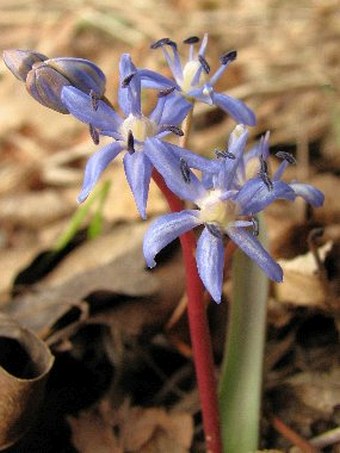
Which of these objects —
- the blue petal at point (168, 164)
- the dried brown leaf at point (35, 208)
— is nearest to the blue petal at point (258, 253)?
the blue petal at point (168, 164)

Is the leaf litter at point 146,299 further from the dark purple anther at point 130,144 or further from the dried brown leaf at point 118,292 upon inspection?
the dark purple anther at point 130,144

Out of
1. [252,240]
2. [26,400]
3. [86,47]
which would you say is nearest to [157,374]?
[26,400]

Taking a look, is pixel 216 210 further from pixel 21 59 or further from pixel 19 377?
pixel 19 377

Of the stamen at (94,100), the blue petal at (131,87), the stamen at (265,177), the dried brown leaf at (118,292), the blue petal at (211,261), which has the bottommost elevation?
the dried brown leaf at (118,292)

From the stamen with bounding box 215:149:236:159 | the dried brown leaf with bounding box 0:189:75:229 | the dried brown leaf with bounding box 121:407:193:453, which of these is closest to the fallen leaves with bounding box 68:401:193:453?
the dried brown leaf with bounding box 121:407:193:453

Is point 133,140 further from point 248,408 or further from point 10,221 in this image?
point 10,221

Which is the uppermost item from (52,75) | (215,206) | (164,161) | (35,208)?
(52,75)

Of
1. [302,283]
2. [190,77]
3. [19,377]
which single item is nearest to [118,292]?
[19,377]

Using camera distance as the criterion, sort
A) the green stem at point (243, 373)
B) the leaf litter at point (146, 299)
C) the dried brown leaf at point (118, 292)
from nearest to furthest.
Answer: the green stem at point (243, 373)
the leaf litter at point (146, 299)
the dried brown leaf at point (118, 292)
